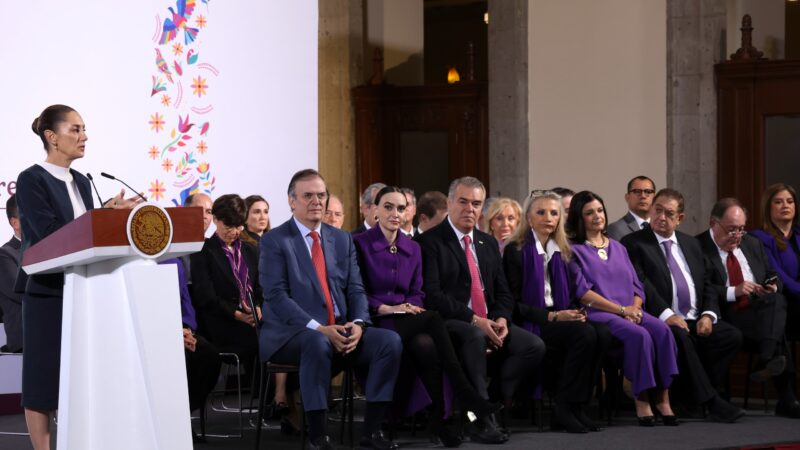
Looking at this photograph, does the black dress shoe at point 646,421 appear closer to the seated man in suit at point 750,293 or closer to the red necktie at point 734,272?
the seated man in suit at point 750,293

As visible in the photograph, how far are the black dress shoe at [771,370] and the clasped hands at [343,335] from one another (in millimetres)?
2551

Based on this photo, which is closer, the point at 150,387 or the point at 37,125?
the point at 150,387

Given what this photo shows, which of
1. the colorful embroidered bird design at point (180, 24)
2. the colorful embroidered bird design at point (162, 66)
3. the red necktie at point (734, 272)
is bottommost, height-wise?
the red necktie at point (734, 272)

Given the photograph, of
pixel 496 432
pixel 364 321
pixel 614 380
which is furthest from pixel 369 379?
pixel 614 380

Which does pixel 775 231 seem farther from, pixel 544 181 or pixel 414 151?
pixel 414 151


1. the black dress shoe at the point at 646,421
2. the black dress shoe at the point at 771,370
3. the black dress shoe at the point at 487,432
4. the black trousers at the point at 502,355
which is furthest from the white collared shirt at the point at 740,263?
the black dress shoe at the point at 487,432

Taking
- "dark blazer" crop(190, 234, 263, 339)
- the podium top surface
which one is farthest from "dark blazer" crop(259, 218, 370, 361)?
the podium top surface

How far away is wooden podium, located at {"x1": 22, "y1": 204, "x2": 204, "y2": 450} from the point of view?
9.91 ft

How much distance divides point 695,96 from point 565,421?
415cm

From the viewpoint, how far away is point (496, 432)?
5.66 metres

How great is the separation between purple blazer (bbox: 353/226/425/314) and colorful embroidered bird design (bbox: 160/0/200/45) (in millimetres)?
1727

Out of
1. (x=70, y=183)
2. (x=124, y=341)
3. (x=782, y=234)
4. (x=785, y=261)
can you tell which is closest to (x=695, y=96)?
(x=782, y=234)

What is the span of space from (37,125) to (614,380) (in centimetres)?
379

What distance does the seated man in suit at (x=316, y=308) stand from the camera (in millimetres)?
5348
